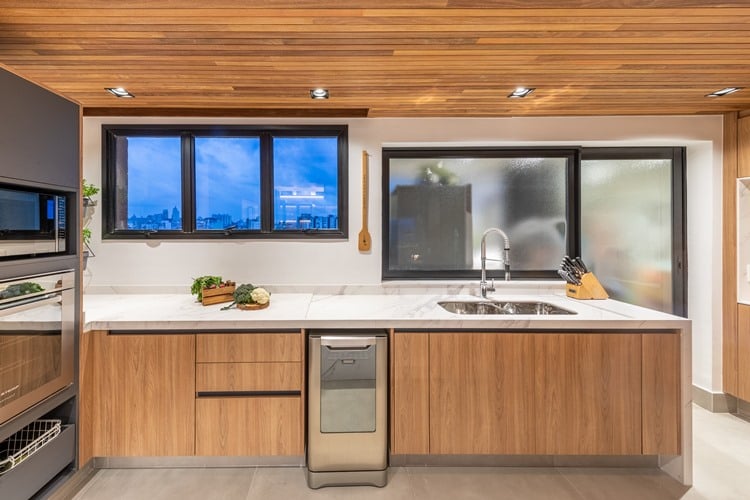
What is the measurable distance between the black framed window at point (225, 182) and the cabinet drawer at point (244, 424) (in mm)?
1211

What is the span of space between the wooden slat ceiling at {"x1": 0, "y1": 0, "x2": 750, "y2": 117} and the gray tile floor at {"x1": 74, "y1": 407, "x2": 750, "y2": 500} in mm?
1979

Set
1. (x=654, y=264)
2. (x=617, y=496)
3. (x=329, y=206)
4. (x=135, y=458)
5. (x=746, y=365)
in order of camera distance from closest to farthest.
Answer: (x=617, y=496), (x=135, y=458), (x=746, y=365), (x=329, y=206), (x=654, y=264)

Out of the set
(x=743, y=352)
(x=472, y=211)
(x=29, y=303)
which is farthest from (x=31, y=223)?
(x=743, y=352)

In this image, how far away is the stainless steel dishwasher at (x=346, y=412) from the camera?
1.94 metres

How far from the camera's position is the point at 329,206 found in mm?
2830

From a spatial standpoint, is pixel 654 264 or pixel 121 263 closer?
pixel 121 263

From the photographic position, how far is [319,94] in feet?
7.61

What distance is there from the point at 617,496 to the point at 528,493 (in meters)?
0.44

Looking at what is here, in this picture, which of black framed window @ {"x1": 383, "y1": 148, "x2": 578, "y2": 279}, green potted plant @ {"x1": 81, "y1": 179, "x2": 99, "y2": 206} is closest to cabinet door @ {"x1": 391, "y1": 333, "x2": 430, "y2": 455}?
black framed window @ {"x1": 383, "y1": 148, "x2": 578, "y2": 279}

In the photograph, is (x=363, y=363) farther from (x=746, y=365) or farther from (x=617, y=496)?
(x=746, y=365)

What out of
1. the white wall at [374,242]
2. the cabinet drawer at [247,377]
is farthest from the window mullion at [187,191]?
the cabinet drawer at [247,377]

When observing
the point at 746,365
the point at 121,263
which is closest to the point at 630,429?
the point at 746,365

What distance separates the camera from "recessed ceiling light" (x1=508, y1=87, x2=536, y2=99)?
2.24 meters

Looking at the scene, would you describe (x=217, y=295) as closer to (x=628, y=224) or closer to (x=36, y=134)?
(x=36, y=134)
